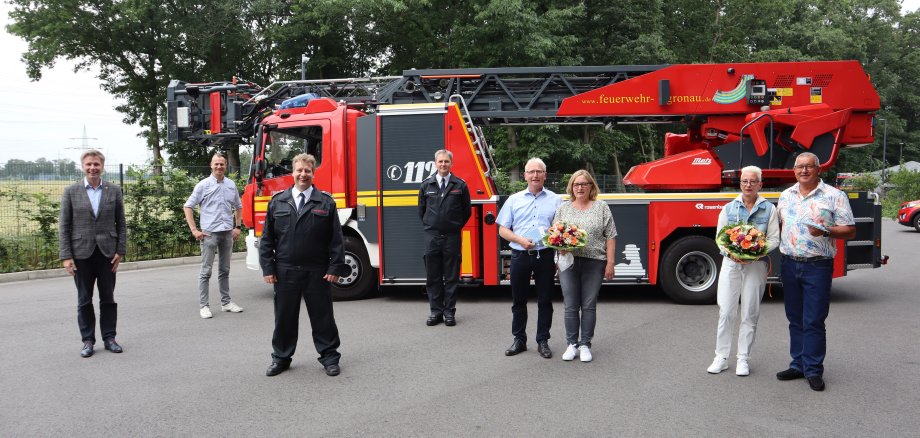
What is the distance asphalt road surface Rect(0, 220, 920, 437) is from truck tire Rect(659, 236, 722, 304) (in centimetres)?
27

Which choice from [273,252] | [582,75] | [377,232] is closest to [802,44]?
[582,75]

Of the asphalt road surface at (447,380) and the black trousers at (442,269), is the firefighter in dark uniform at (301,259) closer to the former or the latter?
the asphalt road surface at (447,380)

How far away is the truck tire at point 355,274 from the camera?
9055mm

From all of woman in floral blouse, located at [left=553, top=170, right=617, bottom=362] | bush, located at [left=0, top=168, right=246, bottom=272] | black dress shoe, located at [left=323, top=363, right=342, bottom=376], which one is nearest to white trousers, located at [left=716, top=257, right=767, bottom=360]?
woman in floral blouse, located at [left=553, top=170, right=617, bottom=362]

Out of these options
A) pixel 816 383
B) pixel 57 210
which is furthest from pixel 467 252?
pixel 57 210

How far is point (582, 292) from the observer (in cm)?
594

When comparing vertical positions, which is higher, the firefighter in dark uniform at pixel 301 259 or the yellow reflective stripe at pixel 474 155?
the yellow reflective stripe at pixel 474 155

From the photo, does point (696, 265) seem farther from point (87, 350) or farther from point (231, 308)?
point (87, 350)

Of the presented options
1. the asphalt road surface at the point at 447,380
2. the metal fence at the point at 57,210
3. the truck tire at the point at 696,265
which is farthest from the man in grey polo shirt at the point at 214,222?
the truck tire at the point at 696,265

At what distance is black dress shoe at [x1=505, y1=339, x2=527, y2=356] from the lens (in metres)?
6.06

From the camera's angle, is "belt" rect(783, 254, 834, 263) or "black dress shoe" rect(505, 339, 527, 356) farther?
"black dress shoe" rect(505, 339, 527, 356)

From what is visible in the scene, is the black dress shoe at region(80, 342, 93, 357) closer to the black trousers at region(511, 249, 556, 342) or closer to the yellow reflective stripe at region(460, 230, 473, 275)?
the black trousers at region(511, 249, 556, 342)

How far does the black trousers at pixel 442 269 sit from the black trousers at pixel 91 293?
3.24 meters

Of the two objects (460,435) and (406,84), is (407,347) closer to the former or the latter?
(460,435)
